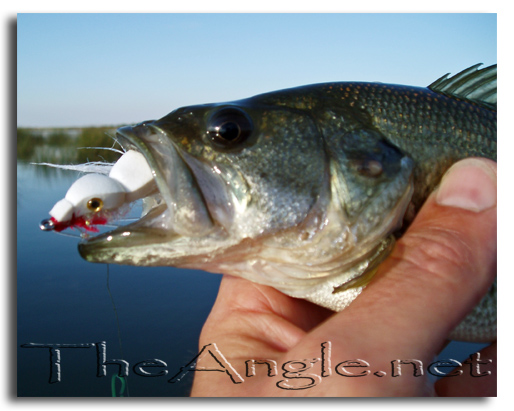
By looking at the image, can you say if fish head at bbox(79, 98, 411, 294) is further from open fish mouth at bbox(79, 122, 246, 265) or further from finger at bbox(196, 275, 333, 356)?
finger at bbox(196, 275, 333, 356)

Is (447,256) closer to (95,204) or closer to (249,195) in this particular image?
(249,195)

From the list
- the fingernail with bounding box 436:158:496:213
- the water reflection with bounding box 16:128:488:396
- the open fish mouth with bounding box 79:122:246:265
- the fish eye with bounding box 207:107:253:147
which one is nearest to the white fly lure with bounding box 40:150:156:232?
the open fish mouth with bounding box 79:122:246:265

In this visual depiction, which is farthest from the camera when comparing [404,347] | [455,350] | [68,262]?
[68,262]

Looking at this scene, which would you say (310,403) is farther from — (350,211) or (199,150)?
(199,150)

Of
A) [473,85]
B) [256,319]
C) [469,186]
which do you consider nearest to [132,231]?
[256,319]

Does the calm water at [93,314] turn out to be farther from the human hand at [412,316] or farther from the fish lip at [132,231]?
the fish lip at [132,231]

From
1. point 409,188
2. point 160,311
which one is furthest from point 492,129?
point 160,311
